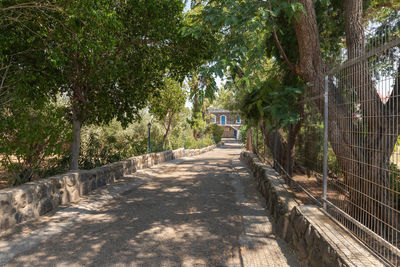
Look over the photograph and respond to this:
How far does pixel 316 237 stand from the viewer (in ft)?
9.77

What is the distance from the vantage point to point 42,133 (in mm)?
5805

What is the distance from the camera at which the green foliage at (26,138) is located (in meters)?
5.46

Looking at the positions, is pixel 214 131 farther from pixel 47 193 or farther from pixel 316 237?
pixel 316 237

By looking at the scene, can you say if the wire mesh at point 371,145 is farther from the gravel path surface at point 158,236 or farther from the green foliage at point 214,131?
the green foliage at point 214,131

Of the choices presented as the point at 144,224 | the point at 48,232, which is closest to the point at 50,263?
the point at 48,232

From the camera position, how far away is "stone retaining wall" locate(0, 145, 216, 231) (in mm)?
4312

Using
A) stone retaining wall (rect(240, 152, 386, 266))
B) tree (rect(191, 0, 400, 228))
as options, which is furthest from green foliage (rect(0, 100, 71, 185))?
stone retaining wall (rect(240, 152, 386, 266))

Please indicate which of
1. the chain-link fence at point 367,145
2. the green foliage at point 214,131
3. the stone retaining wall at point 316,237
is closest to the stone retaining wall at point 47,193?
the stone retaining wall at point 316,237

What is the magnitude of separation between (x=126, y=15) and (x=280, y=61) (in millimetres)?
4444

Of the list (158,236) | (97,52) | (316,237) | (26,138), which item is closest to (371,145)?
(316,237)

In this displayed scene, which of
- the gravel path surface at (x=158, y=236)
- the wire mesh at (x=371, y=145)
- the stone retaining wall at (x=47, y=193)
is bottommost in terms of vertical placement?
the gravel path surface at (x=158, y=236)

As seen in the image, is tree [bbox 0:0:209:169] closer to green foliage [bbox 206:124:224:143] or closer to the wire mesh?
the wire mesh

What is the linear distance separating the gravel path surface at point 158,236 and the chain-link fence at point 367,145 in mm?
1064

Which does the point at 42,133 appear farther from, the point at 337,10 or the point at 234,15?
the point at 337,10
